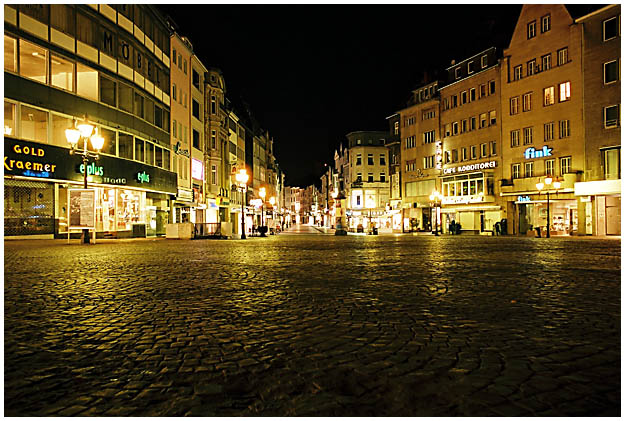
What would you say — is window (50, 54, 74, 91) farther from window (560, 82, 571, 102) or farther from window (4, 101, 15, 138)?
window (560, 82, 571, 102)

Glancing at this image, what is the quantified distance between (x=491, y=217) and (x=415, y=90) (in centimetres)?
2258

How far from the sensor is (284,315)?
6.23 metres

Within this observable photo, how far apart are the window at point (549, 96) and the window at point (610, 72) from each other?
547cm

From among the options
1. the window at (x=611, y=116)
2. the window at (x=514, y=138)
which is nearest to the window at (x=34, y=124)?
the window at (x=611, y=116)

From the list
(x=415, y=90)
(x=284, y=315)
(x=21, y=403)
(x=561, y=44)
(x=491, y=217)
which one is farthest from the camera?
(x=415, y=90)

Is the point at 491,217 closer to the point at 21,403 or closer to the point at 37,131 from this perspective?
the point at 37,131

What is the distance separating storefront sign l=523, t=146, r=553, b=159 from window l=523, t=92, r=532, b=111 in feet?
13.7

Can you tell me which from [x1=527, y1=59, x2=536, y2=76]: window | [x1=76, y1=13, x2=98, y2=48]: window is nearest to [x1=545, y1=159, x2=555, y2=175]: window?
[x1=527, y1=59, x2=536, y2=76]: window

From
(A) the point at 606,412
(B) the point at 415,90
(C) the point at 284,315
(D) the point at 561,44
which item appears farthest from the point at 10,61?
(B) the point at 415,90

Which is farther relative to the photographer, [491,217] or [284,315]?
[491,217]

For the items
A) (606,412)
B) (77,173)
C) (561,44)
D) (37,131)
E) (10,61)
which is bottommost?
(606,412)

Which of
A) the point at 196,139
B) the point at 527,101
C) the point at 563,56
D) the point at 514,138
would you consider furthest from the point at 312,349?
the point at 196,139

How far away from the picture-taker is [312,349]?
4605 millimetres

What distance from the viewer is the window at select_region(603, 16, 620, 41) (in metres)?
37.8
